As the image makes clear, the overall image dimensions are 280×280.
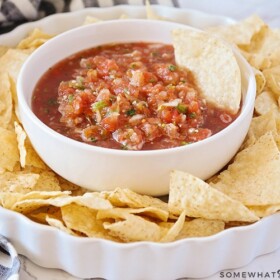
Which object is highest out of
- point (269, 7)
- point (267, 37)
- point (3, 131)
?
point (3, 131)

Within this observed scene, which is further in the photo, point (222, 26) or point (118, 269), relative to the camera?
point (222, 26)

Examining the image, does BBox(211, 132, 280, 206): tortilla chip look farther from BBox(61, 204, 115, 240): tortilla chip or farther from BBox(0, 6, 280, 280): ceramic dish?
BBox(61, 204, 115, 240): tortilla chip

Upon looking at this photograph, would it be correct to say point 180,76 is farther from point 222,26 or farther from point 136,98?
point 222,26

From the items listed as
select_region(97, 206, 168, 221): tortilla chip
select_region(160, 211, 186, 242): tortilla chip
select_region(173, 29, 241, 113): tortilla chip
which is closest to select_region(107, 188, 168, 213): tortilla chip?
select_region(97, 206, 168, 221): tortilla chip

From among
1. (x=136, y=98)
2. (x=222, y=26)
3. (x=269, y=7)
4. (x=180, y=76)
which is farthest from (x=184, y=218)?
(x=269, y=7)

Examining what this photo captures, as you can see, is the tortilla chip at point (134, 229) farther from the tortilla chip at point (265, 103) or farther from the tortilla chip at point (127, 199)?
the tortilla chip at point (265, 103)

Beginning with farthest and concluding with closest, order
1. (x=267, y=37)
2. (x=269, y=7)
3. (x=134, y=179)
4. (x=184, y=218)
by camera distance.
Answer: (x=269, y=7)
(x=267, y=37)
(x=134, y=179)
(x=184, y=218)

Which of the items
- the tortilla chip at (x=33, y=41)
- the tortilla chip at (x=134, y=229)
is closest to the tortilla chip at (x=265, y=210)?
the tortilla chip at (x=134, y=229)
